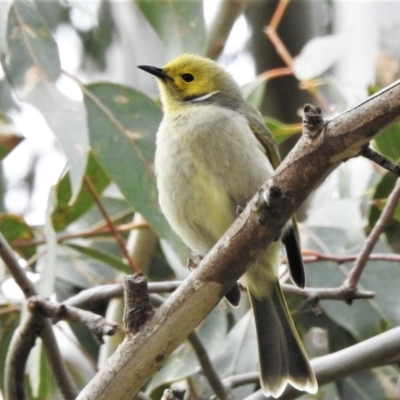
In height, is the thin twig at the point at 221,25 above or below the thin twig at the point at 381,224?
above

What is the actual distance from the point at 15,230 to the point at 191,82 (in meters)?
0.64

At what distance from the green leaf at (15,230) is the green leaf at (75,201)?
9 cm

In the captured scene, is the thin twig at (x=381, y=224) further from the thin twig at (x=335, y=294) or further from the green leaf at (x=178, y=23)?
the green leaf at (x=178, y=23)

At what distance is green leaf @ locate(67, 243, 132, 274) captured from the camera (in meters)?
2.13

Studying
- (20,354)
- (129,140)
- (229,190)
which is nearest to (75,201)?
(129,140)

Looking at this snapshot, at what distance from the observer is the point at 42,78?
197 cm

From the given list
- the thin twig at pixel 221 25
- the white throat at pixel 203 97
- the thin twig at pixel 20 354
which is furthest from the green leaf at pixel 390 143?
the thin twig at pixel 20 354

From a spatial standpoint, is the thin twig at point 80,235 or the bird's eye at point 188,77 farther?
the bird's eye at point 188,77

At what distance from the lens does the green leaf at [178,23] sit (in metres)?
2.32

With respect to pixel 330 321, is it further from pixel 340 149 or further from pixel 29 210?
pixel 29 210

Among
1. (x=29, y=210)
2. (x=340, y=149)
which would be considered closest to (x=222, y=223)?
(x=340, y=149)

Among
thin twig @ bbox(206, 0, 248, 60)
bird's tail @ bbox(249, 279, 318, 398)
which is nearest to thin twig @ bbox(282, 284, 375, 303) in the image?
bird's tail @ bbox(249, 279, 318, 398)

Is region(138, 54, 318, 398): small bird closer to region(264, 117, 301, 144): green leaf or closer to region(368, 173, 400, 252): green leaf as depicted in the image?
region(264, 117, 301, 144): green leaf

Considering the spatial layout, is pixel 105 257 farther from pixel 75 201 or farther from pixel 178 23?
pixel 178 23
